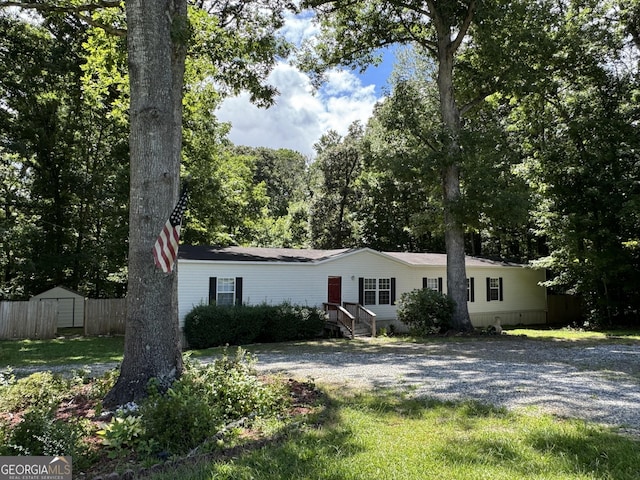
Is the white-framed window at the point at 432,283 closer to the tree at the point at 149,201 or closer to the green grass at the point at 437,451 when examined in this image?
the green grass at the point at 437,451

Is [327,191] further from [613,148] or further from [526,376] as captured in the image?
[526,376]

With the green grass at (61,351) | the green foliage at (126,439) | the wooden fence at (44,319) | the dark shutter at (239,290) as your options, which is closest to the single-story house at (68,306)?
the wooden fence at (44,319)

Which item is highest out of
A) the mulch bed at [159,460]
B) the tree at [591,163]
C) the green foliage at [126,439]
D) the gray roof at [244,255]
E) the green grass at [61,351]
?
the tree at [591,163]

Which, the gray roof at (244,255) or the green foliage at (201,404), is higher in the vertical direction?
the gray roof at (244,255)

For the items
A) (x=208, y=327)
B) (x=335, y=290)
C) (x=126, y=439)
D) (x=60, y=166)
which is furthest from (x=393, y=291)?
(x=60, y=166)

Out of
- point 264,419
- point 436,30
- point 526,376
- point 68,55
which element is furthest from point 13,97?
point 526,376

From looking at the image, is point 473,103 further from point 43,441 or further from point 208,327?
point 43,441

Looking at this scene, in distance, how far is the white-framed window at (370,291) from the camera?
19.3 metres

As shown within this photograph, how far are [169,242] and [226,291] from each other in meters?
10.5

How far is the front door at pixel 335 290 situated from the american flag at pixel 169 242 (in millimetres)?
13000

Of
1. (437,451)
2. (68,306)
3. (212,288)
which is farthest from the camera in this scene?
(68,306)

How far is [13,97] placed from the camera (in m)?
21.1

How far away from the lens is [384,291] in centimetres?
1983

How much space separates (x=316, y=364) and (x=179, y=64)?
22.4 ft
